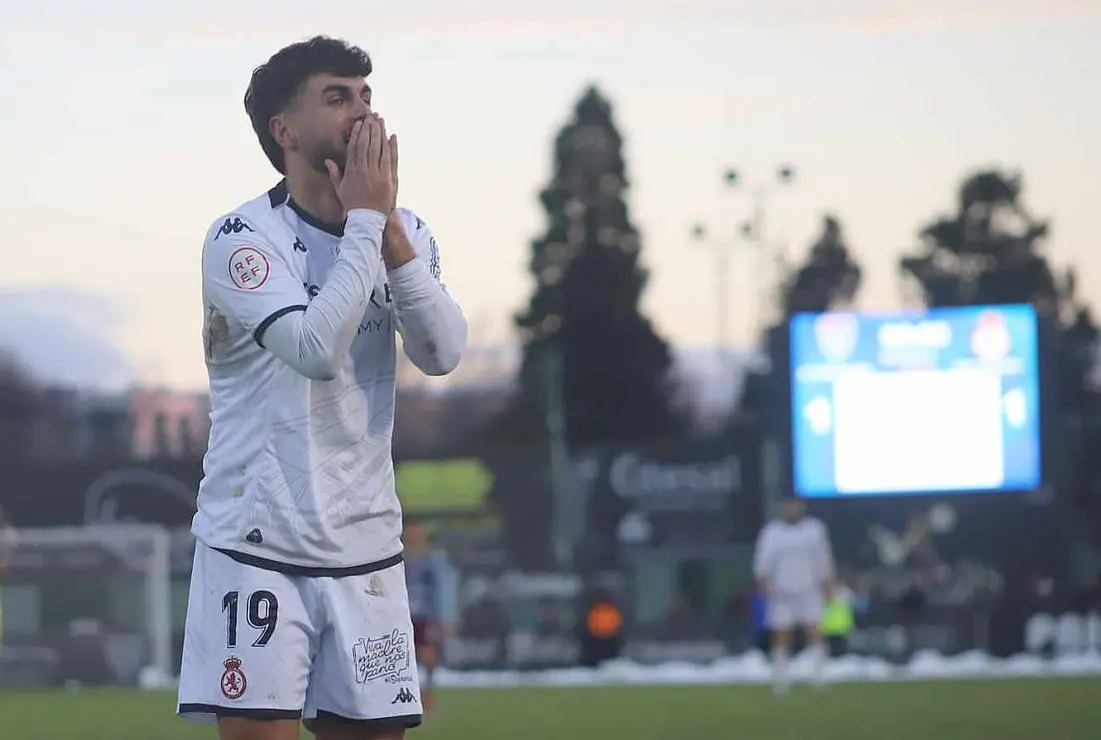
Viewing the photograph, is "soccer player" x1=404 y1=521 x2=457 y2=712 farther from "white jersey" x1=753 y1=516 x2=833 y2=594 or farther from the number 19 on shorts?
the number 19 on shorts

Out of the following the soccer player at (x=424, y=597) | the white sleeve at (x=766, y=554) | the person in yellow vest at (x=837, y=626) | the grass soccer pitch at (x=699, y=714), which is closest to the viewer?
the grass soccer pitch at (x=699, y=714)

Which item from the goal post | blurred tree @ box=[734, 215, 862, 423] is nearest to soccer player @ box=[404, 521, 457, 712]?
the goal post

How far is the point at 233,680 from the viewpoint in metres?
4.60

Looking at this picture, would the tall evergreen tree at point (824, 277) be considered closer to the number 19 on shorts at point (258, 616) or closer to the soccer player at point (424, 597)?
the soccer player at point (424, 597)

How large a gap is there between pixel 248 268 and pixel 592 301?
67517 mm

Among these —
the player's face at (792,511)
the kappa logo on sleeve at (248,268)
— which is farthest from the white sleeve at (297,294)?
the player's face at (792,511)

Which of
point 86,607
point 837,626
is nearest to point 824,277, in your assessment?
point 837,626

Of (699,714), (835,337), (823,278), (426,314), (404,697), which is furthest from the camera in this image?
(823,278)

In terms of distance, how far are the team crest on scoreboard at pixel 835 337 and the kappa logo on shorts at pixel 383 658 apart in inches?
885

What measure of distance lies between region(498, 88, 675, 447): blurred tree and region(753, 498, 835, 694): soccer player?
48.6 m

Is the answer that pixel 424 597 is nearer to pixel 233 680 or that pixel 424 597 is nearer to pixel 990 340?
pixel 990 340

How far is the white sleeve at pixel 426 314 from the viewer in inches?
182

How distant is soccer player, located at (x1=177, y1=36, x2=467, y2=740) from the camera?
181 inches

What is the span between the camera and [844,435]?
26594mm
